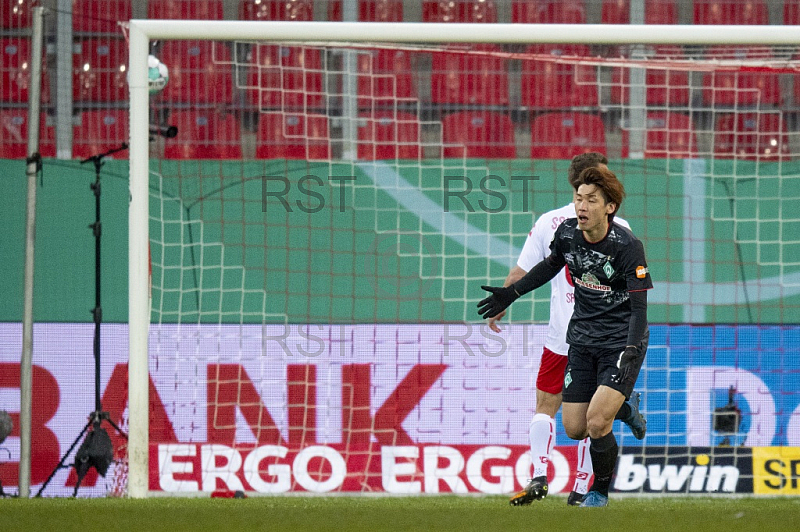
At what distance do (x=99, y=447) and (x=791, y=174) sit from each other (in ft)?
15.6

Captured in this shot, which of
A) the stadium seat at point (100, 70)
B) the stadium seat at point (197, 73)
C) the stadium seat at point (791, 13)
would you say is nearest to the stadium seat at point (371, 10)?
the stadium seat at point (197, 73)

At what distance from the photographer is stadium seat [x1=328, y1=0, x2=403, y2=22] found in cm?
866

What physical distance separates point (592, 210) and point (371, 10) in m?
5.17

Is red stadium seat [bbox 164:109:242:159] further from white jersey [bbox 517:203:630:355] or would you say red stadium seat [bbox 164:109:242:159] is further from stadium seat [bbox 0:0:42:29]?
white jersey [bbox 517:203:630:355]

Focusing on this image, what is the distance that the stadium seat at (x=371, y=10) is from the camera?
866cm

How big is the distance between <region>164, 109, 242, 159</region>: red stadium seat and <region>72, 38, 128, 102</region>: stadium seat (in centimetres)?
47

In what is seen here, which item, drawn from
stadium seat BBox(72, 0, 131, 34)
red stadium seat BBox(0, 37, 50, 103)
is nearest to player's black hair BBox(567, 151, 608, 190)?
stadium seat BBox(72, 0, 131, 34)

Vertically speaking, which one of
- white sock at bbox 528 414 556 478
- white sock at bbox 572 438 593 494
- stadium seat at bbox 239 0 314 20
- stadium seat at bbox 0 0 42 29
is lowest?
white sock at bbox 572 438 593 494

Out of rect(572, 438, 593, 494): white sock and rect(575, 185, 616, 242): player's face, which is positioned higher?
rect(575, 185, 616, 242): player's face

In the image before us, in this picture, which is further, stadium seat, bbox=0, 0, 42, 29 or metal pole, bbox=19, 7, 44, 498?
stadium seat, bbox=0, 0, 42, 29

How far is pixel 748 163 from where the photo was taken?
22.7 ft

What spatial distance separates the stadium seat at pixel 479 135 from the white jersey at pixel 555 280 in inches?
101

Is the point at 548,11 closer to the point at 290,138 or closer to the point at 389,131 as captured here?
the point at 389,131

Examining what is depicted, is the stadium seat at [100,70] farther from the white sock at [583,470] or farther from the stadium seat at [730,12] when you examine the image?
the stadium seat at [730,12]
